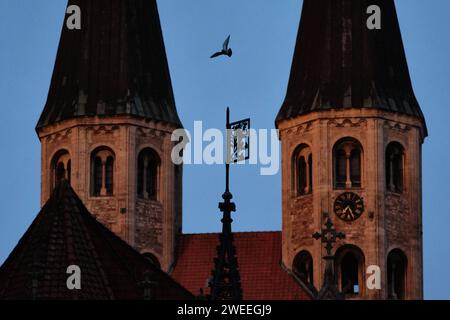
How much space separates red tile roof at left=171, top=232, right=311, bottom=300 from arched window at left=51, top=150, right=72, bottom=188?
14.2 ft

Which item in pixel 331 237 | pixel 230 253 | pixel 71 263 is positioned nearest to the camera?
pixel 230 253

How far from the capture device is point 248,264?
76.5 meters

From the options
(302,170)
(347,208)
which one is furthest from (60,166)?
(347,208)

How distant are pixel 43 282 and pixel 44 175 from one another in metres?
33.2

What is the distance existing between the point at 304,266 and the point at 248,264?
263cm

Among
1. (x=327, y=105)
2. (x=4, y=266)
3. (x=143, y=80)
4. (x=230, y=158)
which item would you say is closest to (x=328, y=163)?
(x=327, y=105)

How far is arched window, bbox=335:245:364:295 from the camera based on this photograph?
72.7 metres

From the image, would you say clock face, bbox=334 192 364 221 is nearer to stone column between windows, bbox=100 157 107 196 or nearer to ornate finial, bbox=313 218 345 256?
stone column between windows, bbox=100 157 107 196

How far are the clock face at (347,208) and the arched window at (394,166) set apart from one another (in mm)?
1449

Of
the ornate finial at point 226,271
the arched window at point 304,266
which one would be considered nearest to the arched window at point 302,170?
the arched window at point 304,266

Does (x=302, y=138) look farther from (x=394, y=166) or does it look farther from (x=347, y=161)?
(x=394, y=166)

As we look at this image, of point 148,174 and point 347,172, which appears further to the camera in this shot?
point 148,174

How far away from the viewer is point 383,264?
240 ft
